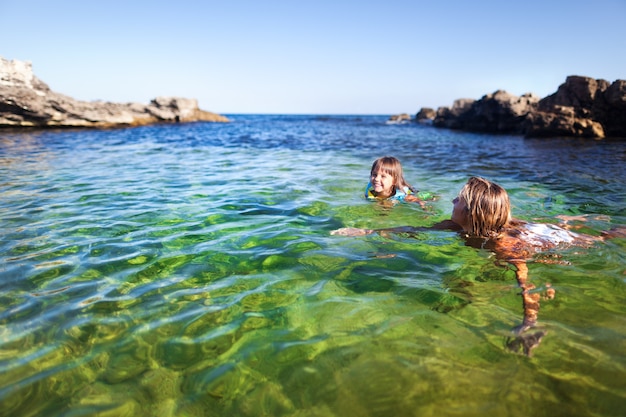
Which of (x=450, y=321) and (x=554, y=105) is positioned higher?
(x=554, y=105)

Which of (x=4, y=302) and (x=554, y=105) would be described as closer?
(x=4, y=302)

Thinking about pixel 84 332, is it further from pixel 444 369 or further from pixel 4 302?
pixel 444 369

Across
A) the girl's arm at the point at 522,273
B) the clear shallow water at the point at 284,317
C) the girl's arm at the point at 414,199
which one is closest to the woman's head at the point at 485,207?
the girl's arm at the point at 522,273

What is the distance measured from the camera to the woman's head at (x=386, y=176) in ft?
20.6

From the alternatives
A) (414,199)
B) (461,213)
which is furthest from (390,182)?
(461,213)

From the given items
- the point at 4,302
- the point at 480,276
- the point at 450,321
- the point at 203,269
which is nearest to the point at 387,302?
the point at 450,321

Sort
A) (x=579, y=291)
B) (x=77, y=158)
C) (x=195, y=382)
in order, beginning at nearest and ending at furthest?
(x=195, y=382), (x=579, y=291), (x=77, y=158)

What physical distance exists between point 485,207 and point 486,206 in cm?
2

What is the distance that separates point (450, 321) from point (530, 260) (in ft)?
5.57

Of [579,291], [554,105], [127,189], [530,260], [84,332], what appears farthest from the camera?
[554,105]

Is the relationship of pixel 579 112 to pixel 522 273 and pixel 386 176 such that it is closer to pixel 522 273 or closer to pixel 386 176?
pixel 386 176

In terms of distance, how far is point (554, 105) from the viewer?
2289 centimetres

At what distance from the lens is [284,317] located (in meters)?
2.74

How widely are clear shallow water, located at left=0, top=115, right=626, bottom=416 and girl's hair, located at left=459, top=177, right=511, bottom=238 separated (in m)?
0.35
